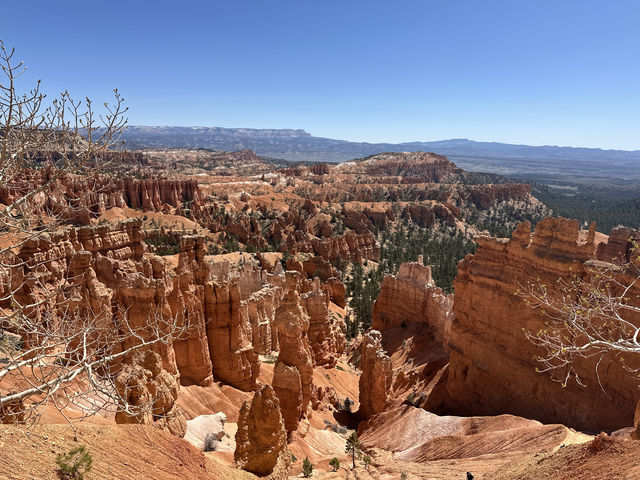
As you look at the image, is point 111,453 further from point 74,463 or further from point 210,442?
point 210,442

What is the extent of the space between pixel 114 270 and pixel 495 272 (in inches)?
784

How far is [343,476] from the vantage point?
535 inches

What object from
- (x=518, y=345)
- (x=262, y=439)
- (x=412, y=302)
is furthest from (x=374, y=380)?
(x=412, y=302)

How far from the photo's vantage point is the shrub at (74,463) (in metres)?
7.09

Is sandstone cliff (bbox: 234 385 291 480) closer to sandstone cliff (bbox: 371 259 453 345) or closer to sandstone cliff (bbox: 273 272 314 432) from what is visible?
sandstone cliff (bbox: 273 272 314 432)

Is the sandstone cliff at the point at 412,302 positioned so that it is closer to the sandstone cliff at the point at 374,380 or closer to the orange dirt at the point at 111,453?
the sandstone cliff at the point at 374,380

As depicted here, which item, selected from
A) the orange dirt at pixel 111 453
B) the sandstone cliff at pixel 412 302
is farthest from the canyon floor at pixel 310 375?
the sandstone cliff at pixel 412 302

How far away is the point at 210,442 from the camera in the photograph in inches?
515

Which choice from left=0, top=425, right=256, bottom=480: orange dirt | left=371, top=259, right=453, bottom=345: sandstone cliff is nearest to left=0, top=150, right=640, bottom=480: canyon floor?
left=0, top=425, right=256, bottom=480: orange dirt

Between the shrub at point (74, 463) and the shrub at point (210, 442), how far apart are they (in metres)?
5.79

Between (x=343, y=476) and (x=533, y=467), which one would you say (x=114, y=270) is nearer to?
(x=343, y=476)

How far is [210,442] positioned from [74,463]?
6.43 m

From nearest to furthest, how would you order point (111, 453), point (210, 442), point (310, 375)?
point (111, 453) → point (210, 442) → point (310, 375)

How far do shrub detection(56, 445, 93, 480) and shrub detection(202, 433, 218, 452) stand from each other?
19.0ft
